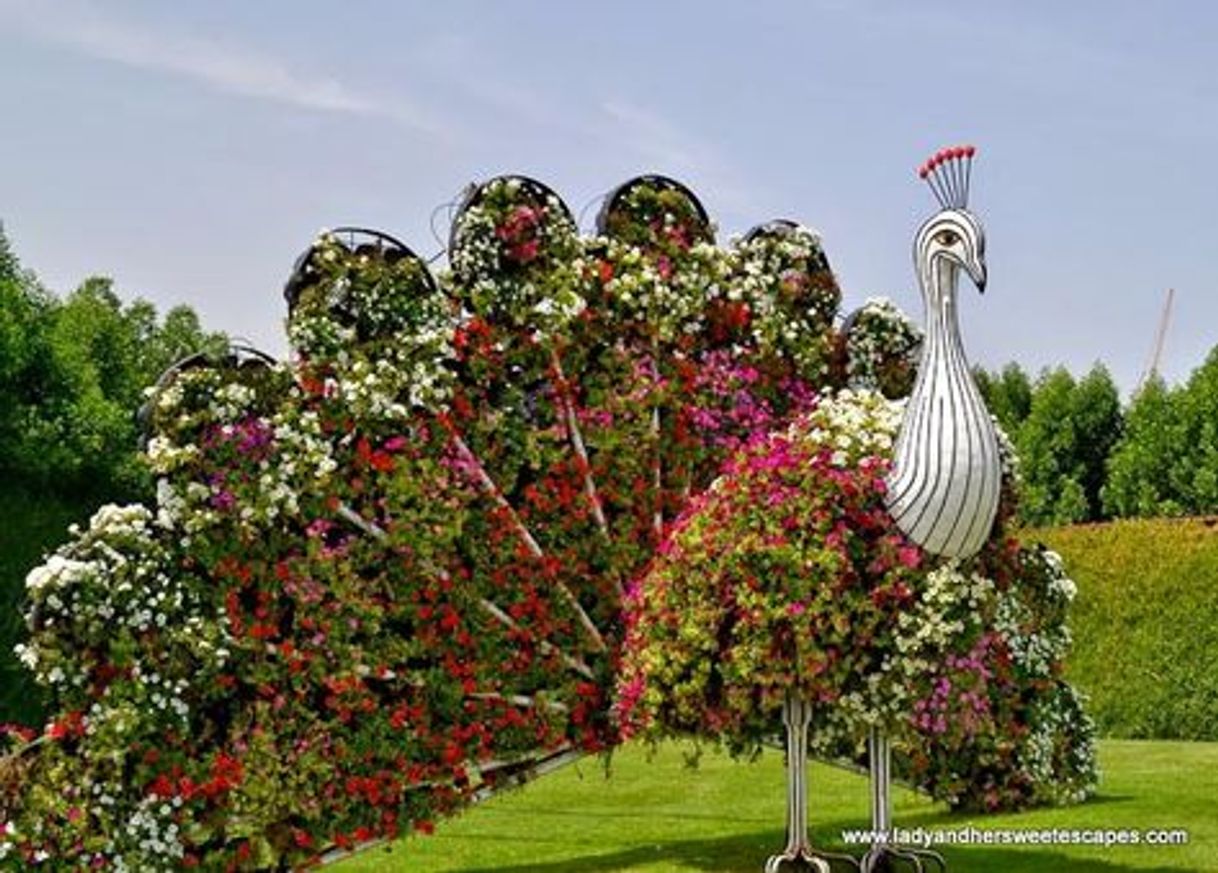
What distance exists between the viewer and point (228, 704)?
9742mm

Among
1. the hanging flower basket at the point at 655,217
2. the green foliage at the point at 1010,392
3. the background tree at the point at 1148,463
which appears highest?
the green foliage at the point at 1010,392

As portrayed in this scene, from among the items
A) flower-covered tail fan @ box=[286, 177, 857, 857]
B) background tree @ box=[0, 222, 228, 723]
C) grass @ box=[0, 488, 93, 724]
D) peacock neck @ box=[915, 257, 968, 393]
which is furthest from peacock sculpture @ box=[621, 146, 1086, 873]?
background tree @ box=[0, 222, 228, 723]

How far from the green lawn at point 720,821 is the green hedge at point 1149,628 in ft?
6.85

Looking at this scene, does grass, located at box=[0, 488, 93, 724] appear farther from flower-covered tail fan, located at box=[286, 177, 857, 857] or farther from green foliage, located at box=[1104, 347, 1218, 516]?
green foliage, located at box=[1104, 347, 1218, 516]

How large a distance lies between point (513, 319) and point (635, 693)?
92.9 inches

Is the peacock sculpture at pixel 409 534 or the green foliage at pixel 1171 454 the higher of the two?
the green foliage at pixel 1171 454

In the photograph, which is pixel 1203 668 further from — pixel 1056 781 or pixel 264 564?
pixel 264 564

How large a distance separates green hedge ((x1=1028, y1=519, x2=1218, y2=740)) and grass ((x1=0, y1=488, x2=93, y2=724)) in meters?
10.2

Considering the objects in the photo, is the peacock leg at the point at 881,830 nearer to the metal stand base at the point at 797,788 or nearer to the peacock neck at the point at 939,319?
the metal stand base at the point at 797,788

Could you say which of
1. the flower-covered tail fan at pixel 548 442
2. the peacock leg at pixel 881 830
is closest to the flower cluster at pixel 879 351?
the flower-covered tail fan at pixel 548 442

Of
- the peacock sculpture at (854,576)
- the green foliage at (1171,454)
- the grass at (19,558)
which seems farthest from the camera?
the green foliage at (1171,454)

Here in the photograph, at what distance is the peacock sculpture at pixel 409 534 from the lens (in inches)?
371

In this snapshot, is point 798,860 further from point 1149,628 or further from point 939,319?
point 1149,628

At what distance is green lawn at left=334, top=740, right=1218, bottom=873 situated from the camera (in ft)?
37.4
